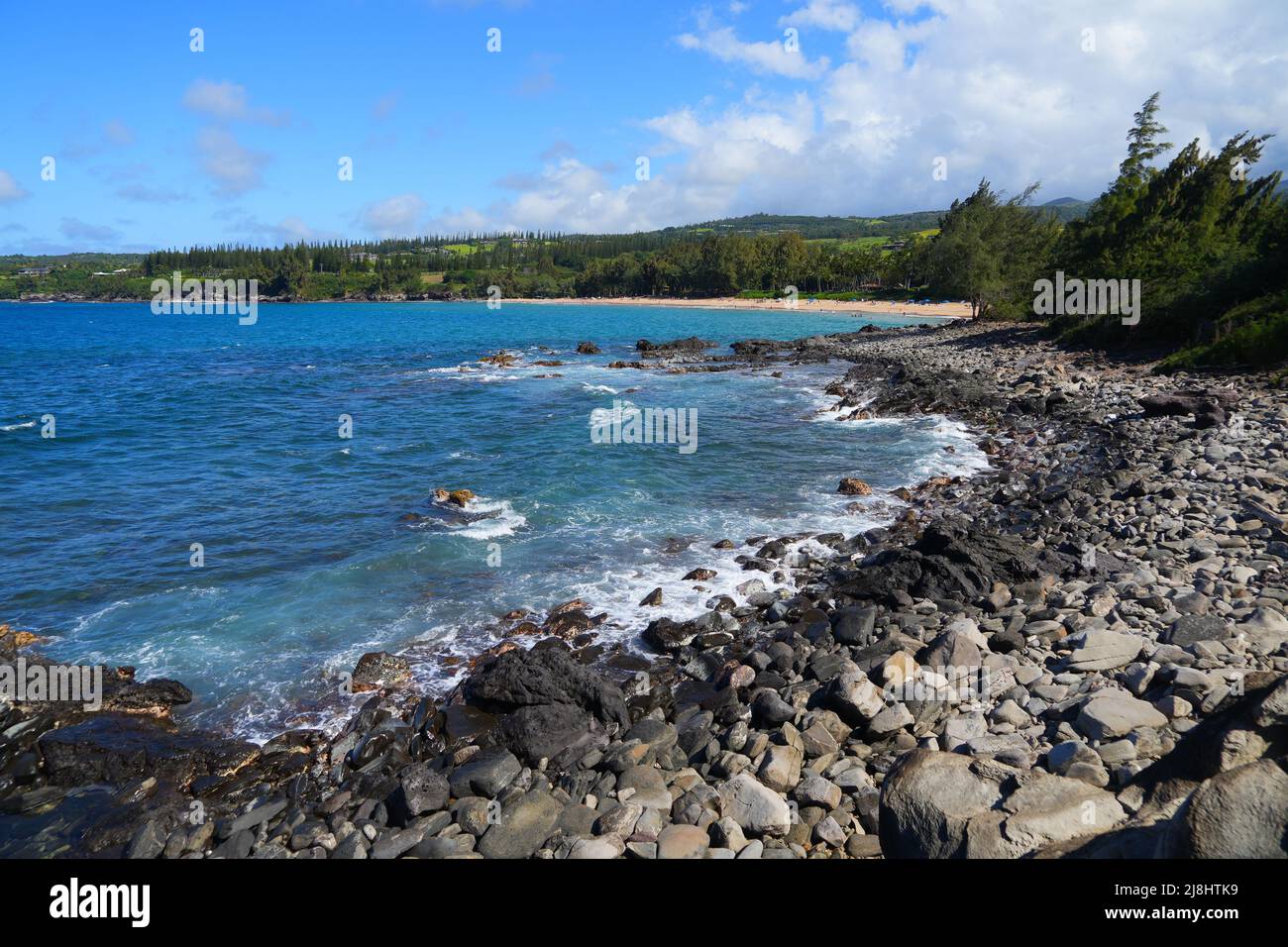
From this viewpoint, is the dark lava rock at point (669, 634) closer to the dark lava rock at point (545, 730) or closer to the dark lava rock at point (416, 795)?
the dark lava rock at point (545, 730)

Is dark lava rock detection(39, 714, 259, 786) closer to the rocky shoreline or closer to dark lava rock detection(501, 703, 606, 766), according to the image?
the rocky shoreline

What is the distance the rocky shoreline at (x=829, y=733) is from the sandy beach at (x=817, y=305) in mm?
69649

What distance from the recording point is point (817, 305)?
119 metres

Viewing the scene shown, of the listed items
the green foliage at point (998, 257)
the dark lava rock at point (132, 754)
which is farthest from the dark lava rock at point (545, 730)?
the green foliage at point (998, 257)

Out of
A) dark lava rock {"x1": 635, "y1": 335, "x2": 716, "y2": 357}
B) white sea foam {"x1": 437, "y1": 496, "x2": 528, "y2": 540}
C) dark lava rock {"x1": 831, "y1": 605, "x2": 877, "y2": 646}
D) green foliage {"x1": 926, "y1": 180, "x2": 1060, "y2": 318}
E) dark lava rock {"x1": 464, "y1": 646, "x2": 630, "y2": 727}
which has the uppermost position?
green foliage {"x1": 926, "y1": 180, "x2": 1060, "y2": 318}

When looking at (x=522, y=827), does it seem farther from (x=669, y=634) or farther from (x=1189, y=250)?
(x=1189, y=250)

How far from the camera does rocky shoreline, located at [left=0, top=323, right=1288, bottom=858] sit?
18.4 feet

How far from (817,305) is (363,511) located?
109777 millimetres

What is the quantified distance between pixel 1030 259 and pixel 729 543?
60.9 meters

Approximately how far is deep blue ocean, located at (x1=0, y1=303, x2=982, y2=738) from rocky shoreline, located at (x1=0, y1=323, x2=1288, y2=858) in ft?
3.83

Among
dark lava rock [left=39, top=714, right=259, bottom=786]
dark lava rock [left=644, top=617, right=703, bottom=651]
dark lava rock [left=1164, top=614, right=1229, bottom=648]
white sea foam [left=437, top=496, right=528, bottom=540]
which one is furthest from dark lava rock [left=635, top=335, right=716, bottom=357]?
dark lava rock [left=1164, top=614, right=1229, bottom=648]

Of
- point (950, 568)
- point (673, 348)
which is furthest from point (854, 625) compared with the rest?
point (673, 348)

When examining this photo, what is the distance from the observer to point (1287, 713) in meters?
4.80
